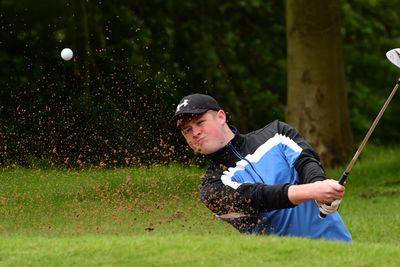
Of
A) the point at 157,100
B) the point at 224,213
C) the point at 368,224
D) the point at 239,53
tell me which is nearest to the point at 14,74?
the point at 157,100

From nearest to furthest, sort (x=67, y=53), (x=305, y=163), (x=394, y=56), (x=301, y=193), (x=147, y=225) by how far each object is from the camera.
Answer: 1. (x=301, y=193)
2. (x=305, y=163)
3. (x=394, y=56)
4. (x=147, y=225)
5. (x=67, y=53)

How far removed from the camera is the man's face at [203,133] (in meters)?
6.60

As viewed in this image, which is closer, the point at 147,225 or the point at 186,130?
the point at 186,130

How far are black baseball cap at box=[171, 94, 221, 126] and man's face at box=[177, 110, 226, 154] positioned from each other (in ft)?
0.11

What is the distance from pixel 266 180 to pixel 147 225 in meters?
2.50

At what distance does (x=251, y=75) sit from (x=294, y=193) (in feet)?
57.9

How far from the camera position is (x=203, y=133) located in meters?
6.61

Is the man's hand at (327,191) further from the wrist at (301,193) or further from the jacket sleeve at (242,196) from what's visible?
the jacket sleeve at (242,196)

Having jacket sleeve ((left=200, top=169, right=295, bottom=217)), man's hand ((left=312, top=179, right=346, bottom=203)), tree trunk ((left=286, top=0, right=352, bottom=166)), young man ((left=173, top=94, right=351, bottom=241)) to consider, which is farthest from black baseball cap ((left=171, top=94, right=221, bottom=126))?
tree trunk ((left=286, top=0, right=352, bottom=166))

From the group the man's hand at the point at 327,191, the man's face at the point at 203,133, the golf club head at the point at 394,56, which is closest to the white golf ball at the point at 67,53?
the golf club head at the point at 394,56

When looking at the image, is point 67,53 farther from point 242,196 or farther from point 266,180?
point 242,196

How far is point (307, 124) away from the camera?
16750mm

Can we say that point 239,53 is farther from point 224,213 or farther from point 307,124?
point 224,213

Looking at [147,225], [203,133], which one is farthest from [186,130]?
[147,225]
